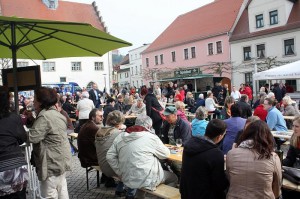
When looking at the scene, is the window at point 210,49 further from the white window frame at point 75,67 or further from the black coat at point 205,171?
the black coat at point 205,171

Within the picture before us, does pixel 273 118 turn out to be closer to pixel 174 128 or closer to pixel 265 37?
pixel 174 128

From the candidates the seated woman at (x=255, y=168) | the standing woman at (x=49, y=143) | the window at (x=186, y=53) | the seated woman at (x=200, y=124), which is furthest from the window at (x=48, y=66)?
the seated woman at (x=255, y=168)

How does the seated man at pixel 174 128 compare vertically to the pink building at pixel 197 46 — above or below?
below

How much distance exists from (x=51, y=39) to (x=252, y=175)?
3.90 m

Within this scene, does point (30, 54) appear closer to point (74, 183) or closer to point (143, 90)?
point (74, 183)

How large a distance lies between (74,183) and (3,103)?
11.2 ft

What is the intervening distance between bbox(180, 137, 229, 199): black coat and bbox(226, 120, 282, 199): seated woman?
11cm

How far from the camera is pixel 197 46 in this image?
39.1 m

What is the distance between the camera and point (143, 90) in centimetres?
997

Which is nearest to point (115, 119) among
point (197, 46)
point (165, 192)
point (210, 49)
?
point (165, 192)

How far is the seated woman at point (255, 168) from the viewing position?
3.15 meters

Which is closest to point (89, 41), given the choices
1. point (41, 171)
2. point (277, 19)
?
point (41, 171)

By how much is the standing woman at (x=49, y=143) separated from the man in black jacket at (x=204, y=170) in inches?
60.0

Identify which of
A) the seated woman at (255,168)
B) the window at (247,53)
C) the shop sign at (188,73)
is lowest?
the seated woman at (255,168)
